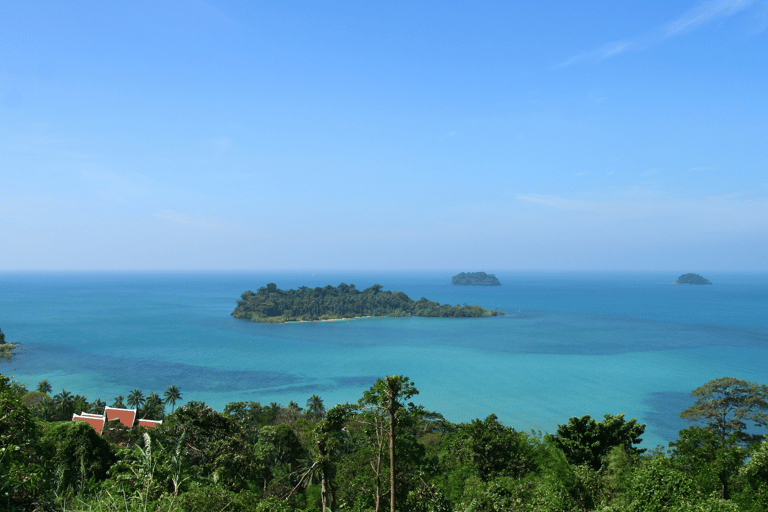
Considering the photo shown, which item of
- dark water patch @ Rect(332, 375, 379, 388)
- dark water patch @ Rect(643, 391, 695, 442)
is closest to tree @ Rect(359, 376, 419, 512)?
dark water patch @ Rect(643, 391, 695, 442)

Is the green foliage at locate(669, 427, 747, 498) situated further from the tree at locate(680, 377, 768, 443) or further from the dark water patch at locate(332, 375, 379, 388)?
the dark water patch at locate(332, 375, 379, 388)

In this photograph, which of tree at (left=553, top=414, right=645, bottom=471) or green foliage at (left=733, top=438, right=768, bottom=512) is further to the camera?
tree at (left=553, top=414, right=645, bottom=471)

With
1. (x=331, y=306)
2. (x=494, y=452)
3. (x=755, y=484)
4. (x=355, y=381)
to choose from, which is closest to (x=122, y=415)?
(x=355, y=381)

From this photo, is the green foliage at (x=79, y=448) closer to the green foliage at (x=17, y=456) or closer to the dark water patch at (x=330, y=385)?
the green foliage at (x=17, y=456)

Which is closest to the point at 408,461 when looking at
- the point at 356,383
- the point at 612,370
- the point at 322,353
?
the point at 356,383

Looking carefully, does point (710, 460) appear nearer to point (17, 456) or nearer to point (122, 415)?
point (17, 456)

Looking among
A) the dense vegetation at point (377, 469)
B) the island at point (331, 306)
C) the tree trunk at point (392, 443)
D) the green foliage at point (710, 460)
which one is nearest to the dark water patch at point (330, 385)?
the dense vegetation at point (377, 469)
